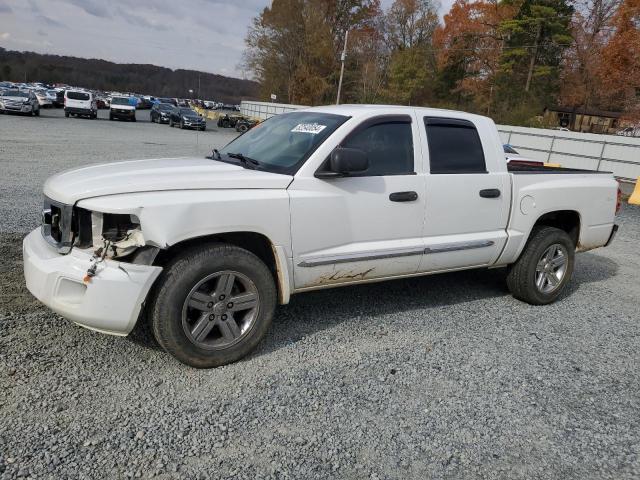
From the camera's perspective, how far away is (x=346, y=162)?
3582 millimetres

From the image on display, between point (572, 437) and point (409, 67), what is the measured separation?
50742 mm

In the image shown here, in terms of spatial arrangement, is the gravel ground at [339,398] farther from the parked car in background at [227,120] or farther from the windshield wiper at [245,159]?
the parked car in background at [227,120]

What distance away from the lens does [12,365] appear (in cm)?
321

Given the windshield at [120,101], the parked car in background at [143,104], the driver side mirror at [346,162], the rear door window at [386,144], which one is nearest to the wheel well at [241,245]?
the driver side mirror at [346,162]

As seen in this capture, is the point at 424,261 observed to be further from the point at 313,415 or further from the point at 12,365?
the point at 12,365

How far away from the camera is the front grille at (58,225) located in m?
3.20

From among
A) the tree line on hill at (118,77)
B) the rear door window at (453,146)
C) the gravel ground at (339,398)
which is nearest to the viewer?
the gravel ground at (339,398)

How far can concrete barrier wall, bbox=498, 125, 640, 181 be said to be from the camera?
2231 centimetres

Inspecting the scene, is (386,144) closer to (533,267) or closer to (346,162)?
(346,162)

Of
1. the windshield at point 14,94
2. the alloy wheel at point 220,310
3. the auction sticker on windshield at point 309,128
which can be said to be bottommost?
the alloy wheel at point 220,310

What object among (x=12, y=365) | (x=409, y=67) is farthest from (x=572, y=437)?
(x=409, y=67)

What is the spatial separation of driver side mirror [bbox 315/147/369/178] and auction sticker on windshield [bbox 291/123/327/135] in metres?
0.39

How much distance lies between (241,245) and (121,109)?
120ft

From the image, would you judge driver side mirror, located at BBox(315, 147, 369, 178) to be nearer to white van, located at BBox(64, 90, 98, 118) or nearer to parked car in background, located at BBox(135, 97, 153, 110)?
white van, located at BBox(64, 90, 98, 118)
